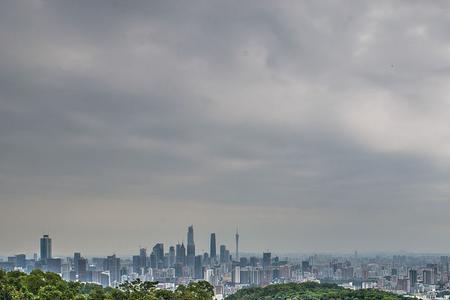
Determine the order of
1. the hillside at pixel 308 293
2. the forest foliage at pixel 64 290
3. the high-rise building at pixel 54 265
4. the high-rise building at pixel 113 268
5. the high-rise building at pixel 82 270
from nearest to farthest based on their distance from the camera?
the forest foliage at pixel 64 290 → the hillside at pixel 308 293 → the high-rise building at pixel 82 270 → the high-rise building at pixel 54 265 → the high-rise building at pixel 113 268

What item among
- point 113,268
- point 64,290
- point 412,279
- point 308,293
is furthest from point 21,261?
point 64,290

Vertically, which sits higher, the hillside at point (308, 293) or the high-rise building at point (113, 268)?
the hillside at point (308, 293)

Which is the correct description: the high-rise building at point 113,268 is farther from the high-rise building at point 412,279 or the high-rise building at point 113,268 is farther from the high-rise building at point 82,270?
the high-rise building at point 412,279

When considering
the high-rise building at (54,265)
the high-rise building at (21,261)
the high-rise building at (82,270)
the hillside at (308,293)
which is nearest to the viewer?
the hillside at (308,293)

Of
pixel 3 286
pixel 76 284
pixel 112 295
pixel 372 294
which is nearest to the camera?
pixel 3 286

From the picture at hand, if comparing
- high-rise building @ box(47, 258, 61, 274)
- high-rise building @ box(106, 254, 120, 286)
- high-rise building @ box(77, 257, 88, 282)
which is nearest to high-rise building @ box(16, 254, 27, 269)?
high-rise building @ box(47, 258, 61, 274)

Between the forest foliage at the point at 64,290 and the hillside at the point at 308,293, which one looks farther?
the hillside at the point at 308,293

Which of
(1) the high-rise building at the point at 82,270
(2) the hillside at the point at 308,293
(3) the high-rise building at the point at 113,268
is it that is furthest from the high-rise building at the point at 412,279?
(2) the hillside at the point at 308,293

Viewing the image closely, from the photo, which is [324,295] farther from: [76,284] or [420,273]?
[420,273]

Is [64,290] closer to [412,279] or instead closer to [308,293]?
[308,293]

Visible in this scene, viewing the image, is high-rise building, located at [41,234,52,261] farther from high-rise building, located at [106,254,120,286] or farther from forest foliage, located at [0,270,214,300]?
forest foliage, located at [0,270,214,300]

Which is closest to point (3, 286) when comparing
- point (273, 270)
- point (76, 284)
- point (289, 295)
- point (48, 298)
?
point (48, 298)
